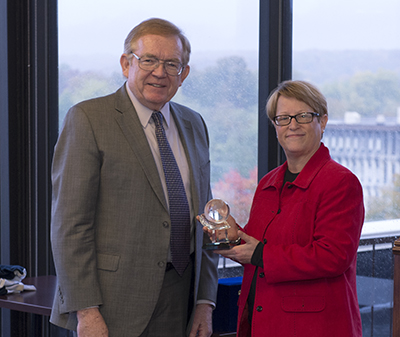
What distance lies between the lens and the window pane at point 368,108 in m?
2.50

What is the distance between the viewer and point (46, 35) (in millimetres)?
3432

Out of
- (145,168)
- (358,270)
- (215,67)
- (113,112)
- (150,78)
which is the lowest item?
(358,270)

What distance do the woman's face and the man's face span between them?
423mm

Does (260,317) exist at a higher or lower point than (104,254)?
lower

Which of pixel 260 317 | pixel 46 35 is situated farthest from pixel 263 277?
pixel 46 35

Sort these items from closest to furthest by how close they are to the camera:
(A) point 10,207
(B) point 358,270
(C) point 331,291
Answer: (C) point 331,291
(B) point 358,270
(A) point 10,207

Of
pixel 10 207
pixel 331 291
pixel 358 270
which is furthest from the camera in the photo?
pixel 10 207

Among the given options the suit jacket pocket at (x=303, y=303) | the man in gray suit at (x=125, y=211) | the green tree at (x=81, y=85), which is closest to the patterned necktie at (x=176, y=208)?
the man in gray suit at (x=125, y=211)

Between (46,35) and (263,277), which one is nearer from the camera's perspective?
(263,277)

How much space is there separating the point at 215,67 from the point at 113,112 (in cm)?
130

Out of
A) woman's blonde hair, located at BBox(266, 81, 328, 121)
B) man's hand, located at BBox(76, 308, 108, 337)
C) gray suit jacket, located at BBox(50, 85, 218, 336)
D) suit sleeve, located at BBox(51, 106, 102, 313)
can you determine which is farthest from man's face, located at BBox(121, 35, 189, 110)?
man's hand, located at BBox(76, 308, 108, 337)

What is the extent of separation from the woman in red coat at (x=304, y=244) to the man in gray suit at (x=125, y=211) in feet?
Answer: 0.84

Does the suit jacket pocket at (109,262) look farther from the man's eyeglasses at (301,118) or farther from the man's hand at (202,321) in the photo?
the man's eyeglasses at (301,118)

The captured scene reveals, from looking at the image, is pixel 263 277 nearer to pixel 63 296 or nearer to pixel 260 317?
pixel 260 317
